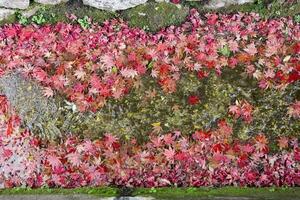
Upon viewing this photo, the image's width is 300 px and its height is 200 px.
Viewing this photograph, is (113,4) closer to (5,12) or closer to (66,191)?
(5,12)

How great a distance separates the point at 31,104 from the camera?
17.2 ft

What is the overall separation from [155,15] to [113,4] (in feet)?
1.89

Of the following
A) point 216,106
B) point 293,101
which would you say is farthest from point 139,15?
point 293,101

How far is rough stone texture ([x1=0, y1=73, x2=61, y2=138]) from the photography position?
5.13 m

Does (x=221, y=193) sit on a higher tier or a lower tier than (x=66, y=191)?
higher

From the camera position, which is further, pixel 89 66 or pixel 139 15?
pixel 139 15

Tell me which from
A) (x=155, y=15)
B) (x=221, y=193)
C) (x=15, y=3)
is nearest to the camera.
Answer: (x=221, y=193)

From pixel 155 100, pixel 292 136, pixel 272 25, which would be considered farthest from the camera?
pixel 272 25

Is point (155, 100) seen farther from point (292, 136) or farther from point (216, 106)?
point (292, 136)

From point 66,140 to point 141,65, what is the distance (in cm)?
129

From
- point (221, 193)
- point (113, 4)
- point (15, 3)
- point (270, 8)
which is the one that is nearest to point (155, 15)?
point (113, 4)

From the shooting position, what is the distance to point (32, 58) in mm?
5539

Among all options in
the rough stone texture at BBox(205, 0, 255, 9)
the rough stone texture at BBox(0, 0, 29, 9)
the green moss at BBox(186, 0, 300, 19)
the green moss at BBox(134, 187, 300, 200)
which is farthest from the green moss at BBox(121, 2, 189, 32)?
the green moss at BBox(134, 187, 300, 200)

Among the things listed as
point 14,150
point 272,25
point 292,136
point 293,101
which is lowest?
point 14,150
